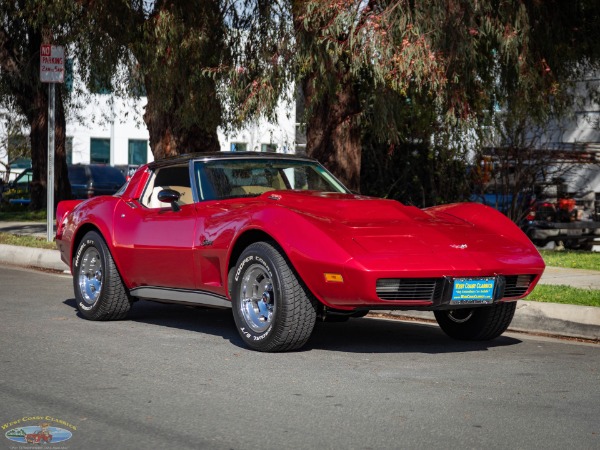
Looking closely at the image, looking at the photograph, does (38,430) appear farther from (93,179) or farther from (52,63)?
(93,179)

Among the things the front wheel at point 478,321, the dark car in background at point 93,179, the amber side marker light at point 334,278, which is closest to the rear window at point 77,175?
the dark car in background at point 93,179

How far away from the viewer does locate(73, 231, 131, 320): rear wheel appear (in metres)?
8.82

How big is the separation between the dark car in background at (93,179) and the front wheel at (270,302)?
996 inches

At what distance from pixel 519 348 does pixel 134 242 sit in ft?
10.2

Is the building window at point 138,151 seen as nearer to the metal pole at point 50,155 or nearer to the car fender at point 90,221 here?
the metal pole at point 50,155

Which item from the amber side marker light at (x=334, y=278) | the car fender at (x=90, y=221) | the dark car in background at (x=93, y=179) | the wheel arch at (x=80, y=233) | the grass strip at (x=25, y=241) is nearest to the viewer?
the amber side marker light at (x=334, y=278)

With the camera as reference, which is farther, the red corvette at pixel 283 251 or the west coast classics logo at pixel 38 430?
the red corvette at pixel 283 251

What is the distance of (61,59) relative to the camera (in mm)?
15656

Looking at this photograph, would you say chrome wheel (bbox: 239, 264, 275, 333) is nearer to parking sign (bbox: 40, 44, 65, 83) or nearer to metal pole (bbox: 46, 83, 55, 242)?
metal pole (bbox: 46, 83, 55, 242)

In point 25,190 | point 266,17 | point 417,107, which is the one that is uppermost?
point 266,17

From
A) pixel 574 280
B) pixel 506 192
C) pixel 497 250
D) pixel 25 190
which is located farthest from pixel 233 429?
pixel 25 190

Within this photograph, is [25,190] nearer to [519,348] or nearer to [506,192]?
[506,192]

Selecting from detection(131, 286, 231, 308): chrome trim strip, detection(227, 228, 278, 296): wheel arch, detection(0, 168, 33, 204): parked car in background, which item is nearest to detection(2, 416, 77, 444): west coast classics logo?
detection(227, 228, 278, 296): wheel arch

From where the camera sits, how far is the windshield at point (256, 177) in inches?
328
